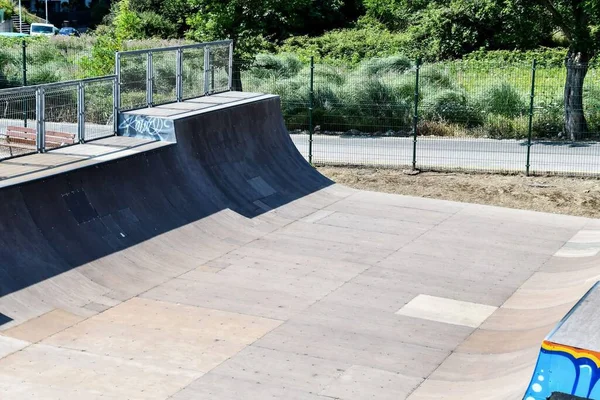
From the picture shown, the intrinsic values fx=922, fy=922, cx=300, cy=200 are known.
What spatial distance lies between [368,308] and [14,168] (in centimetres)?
596

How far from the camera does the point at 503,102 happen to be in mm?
26844

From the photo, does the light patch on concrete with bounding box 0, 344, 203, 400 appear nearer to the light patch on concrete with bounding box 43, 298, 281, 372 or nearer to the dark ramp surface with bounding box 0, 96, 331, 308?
the light patch on concrete with bounding box 43, 298, 281, 372

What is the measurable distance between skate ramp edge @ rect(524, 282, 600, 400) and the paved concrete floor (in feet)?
7.85

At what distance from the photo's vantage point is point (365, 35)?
47781mm

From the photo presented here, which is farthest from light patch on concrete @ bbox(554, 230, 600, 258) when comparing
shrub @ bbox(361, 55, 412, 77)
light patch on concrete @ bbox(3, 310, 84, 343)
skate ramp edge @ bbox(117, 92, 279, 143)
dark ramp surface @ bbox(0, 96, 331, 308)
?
shrub @ bbox(361, 55, 412, 77)

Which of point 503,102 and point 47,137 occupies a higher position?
point 503,102

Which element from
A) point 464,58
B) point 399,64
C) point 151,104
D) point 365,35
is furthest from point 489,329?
point 365,35

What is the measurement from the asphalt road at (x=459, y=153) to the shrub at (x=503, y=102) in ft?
4.14

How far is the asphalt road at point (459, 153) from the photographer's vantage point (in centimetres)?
2261

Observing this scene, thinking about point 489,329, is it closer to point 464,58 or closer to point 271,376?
point 271,376

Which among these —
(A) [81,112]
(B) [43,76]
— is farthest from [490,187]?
(B) [43,76]

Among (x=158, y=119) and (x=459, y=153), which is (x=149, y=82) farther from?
(x=459, y=153)

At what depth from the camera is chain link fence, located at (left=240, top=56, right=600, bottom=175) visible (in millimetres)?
23516

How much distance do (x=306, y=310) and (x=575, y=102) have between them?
48.3ft
